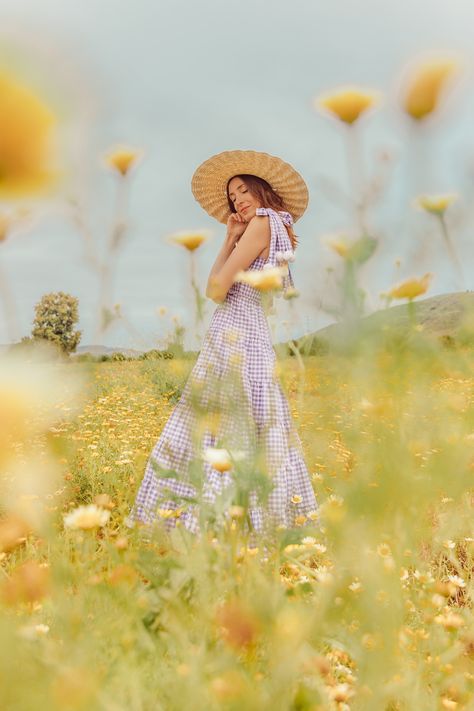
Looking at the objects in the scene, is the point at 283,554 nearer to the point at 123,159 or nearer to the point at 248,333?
the point at 123,159

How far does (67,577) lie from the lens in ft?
2.94

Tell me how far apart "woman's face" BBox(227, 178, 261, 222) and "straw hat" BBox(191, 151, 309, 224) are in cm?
4

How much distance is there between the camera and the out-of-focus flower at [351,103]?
0.86 meters

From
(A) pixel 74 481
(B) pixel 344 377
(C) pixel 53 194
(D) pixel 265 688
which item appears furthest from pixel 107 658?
(A) pixel 74 481

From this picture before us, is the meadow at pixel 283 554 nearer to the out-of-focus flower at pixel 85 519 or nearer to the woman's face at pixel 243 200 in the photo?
the out-of-focus flower at pixel 85 519

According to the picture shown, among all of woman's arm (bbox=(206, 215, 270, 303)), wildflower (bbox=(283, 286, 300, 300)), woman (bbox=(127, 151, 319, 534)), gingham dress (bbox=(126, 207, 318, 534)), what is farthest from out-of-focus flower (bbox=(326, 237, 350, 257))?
woman's arm (bbox=(206, 215, 270, 303))

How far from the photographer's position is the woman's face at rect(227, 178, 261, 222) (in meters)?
2.51

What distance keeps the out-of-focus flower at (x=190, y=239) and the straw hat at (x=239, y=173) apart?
3.68ft

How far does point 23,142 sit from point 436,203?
0.59m

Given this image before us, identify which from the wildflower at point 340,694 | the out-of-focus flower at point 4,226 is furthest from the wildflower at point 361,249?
the wildflower at point 340,694

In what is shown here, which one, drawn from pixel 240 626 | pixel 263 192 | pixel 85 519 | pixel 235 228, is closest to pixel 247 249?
pixel 235 228

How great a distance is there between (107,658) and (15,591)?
0.53ft

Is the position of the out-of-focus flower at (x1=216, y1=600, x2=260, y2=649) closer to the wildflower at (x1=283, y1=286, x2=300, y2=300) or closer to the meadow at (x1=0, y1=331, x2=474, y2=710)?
the meadow at (x1=0, y1=331, x2=474, y2=710)

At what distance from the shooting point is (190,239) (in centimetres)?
142
